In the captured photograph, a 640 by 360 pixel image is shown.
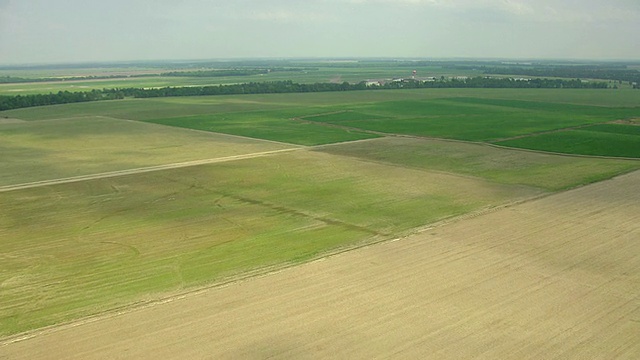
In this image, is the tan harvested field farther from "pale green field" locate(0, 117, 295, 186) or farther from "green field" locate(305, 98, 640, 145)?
"green field" locate(305, 98, 640, 145)

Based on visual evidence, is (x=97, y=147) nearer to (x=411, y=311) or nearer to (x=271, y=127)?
(x=271, y=127)

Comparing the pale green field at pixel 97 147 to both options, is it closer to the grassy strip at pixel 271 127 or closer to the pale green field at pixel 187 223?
the grassy strip at pixel 271 127

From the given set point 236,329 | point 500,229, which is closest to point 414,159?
point 500,229

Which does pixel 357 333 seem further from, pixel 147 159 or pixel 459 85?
pixel 459 85

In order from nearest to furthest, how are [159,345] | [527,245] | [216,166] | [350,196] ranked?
[159,345], [527,245], [350,196], [216,166]

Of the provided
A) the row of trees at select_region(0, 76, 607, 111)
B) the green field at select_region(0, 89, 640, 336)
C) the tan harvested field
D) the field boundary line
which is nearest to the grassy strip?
the green field at select_region(0, 89, 640, 336)
